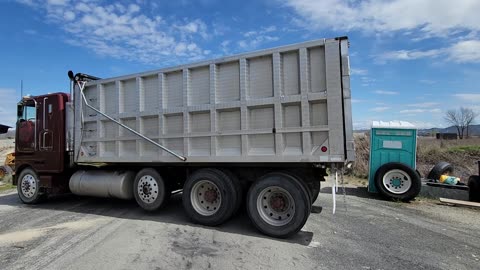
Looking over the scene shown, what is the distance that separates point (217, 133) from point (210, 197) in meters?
1.21

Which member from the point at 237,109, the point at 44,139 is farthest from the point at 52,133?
the point at 237,109

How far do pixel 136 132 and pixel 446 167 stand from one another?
9407 mm

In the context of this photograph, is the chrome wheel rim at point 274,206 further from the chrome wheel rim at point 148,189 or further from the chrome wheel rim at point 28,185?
the chrome wheel rim at point 28,185

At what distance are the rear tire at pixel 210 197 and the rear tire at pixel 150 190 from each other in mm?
691

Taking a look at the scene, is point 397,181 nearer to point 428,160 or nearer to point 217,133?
point 217,133

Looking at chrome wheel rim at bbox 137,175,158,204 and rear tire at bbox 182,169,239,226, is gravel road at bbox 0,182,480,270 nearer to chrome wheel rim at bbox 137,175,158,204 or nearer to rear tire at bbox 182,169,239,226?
rear tire at bbox 182,169,239,226

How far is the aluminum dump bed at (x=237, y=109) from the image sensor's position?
17.5 feet

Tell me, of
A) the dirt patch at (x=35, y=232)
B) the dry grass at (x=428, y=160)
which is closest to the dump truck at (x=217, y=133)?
the dirt patch at (x=35, y=232)

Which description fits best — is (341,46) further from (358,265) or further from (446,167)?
(446,167)

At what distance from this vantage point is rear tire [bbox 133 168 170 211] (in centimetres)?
677

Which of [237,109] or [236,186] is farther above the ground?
[237,109]

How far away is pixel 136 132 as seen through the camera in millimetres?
6965

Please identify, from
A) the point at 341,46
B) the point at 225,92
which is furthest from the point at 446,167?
the point at 225,92

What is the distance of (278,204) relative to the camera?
18.4ft
